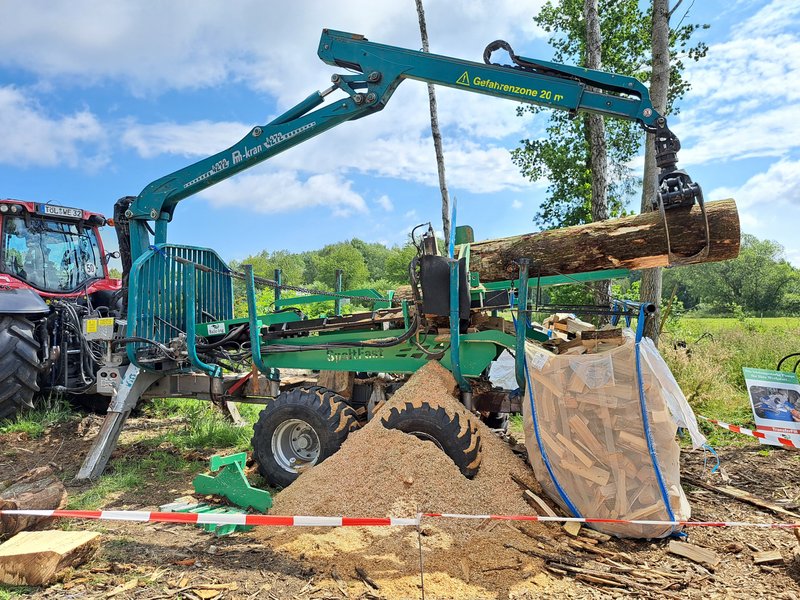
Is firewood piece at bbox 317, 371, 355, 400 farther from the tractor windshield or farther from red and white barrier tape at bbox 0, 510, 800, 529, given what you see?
the tractor windshield

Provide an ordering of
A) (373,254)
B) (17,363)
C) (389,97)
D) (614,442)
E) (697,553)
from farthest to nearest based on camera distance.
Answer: (373,254) < (17,363) < (389,97) < (614,442) < (697,553)

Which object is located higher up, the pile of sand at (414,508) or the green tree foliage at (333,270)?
the green tree foliage at (333,270)

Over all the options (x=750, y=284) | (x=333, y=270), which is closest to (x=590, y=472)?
(x=333, y=270)

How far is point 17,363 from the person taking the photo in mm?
6691

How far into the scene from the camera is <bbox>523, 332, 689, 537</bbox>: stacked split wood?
392cm

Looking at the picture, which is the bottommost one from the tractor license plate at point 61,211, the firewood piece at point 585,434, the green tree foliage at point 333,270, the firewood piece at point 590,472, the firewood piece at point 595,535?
the firewood piece at point 595,535

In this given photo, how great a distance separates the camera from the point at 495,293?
511 cm

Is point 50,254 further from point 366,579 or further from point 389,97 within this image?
point 366,579

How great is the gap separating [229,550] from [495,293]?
2.88m

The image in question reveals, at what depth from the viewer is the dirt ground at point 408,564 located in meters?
3.35

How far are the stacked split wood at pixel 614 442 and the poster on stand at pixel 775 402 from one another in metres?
3.85

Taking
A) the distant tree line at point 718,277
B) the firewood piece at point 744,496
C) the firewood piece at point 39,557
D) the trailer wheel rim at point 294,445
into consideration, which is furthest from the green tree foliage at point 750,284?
the firewood piece at point 39,557

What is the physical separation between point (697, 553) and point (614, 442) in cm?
84

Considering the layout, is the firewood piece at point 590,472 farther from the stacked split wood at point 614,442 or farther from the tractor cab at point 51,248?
the tractor cab at point 51,248
